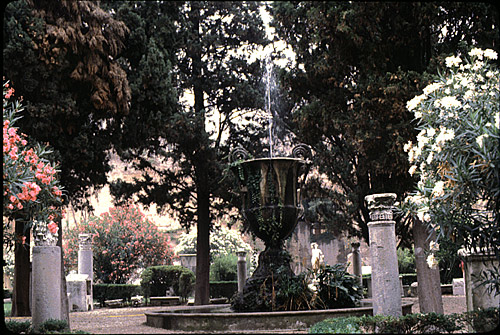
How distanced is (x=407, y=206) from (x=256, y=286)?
292 cm

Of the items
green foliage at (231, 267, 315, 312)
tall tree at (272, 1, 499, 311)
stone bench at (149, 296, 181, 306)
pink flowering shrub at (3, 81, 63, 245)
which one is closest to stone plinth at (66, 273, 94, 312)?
stone bench at (149, 296, 181, 306)

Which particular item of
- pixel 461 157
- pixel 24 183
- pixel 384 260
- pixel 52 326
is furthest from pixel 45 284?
pixel 461 157

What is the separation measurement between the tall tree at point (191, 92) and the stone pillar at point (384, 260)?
721 cm

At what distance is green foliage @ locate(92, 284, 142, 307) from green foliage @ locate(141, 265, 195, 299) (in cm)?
85

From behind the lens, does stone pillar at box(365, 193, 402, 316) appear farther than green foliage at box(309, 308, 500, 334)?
Yes

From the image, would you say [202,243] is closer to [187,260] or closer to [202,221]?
[202,221]

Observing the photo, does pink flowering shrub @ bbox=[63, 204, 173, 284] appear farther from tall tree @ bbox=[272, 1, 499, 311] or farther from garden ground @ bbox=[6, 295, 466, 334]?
tall tree @ bbox=[272, 1, 499, 311]

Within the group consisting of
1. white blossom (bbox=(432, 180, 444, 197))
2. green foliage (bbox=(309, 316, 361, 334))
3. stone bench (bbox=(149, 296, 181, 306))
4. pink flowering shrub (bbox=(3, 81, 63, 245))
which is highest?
pink flowering shrub (bbox=(3, 81, 63, 245))

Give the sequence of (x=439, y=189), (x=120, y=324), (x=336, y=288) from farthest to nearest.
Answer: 1. (x=120, y=324)
2. (x=336, y=288)
3. (x=439, y=189)

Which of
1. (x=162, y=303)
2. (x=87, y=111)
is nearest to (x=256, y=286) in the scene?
(x=87, y=111)

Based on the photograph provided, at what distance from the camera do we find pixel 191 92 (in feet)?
62.6

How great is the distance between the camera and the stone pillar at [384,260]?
279 inches

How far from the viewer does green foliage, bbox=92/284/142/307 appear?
20.8 metres

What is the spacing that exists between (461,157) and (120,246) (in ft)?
68.0
